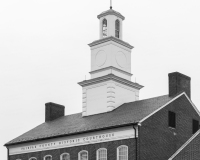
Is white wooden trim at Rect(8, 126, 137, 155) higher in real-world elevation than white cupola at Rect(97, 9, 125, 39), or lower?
lower

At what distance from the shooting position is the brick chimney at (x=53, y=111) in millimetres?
55531

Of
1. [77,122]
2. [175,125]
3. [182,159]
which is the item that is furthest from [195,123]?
[77,122]

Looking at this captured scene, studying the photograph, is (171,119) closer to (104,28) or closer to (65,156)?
(65,156)

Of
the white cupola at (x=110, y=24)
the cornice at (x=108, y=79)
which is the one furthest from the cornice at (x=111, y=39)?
the cornice at (x=108, y=79)

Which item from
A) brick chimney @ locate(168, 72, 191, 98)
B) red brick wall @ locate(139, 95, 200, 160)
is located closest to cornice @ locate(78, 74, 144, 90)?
brick chimney @ locate(168, 72, 191, 98)

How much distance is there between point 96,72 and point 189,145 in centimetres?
1302

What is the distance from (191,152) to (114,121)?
628 cm

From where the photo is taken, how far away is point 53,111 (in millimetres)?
55938

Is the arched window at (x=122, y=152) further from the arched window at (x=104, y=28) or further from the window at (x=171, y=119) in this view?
the arched window at (x=104, y=28)

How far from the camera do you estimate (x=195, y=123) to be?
46.8m

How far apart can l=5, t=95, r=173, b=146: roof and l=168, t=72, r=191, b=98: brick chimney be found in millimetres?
748

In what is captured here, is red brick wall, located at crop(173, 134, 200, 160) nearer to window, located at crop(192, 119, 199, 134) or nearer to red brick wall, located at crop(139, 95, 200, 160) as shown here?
red brick wall, located at crop(139, 95, 200, 160)

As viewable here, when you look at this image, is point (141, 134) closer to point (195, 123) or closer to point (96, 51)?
point (195, 123)

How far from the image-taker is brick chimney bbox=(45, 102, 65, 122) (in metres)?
55.5
